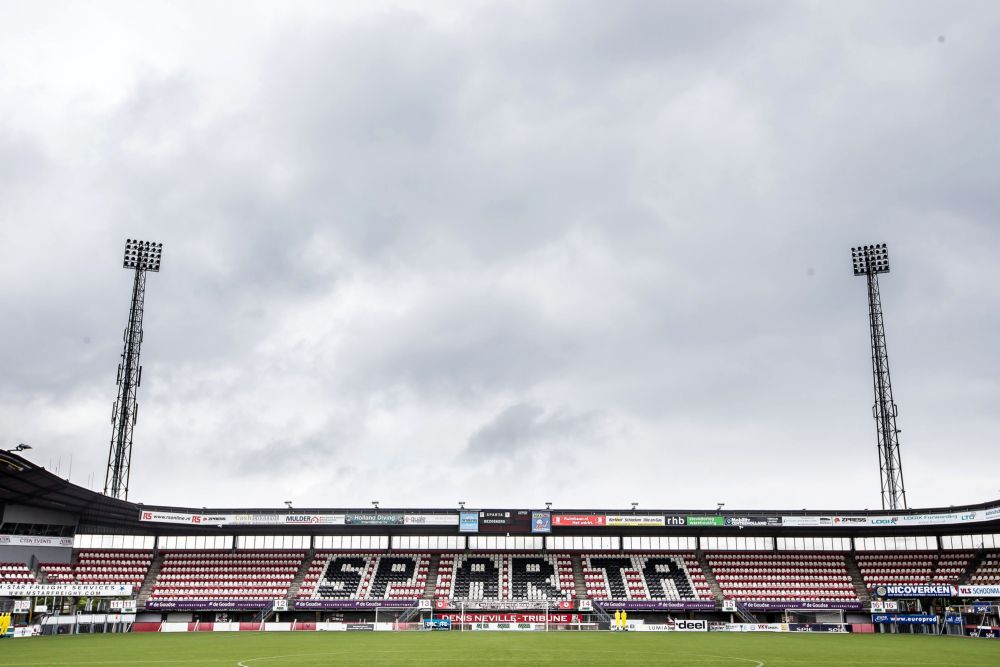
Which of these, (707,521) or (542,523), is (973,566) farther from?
(542,523)

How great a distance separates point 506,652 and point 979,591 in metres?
49.3

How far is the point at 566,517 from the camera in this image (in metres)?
80.4

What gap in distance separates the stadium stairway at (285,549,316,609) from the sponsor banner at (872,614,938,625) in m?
53.1

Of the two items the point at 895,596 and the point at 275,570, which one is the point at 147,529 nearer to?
the point at 275,570

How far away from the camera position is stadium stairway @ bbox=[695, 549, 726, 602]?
76262 mm

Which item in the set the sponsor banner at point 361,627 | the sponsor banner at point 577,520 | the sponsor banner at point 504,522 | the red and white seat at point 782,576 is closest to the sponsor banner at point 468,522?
the sponsor banner at point 504,522

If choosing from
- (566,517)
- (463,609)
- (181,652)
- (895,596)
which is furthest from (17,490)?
(895,596)

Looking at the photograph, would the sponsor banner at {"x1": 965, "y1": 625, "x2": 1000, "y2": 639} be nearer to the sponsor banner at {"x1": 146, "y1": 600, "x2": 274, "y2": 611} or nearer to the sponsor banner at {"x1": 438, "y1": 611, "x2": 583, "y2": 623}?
the sponsor banner at {"x1": 438, "y1": 611, "x2": 583, "y2": 623}

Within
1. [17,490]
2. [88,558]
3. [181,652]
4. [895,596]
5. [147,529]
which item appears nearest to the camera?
[181,652]

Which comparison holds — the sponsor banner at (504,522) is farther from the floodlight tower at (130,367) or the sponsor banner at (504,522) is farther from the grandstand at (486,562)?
the floodlight tower at (130,367)

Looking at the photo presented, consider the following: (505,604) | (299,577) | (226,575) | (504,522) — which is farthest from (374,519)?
(505,604)

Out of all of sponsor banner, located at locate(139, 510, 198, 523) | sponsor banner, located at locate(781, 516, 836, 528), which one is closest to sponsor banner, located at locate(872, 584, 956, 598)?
→ sponsor banner, located at locate(781, 516, 836, 528)

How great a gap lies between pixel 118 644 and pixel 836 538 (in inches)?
2729

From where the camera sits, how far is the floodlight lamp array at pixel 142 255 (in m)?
79.8
